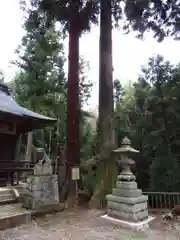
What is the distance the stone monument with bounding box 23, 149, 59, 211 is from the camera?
6.54 meters

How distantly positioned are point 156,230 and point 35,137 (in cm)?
Answer: 1461

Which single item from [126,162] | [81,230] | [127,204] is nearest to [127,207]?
[127,204]

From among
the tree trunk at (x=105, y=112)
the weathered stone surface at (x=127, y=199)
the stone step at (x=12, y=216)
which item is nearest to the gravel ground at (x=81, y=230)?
the stone step at (x=12, y=216)

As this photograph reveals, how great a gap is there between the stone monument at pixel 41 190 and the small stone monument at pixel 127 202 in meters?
1.98

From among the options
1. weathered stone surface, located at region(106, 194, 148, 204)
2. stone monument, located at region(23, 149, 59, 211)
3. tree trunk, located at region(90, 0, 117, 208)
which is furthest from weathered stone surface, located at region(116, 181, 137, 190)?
stone monument, located at region(23, 149, 59, 211)

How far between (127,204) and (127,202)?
0.08 metres

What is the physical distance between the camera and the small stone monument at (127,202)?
5520 mm

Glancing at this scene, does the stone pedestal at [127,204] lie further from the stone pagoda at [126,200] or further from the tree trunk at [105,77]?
the tree trunk at [105,77]

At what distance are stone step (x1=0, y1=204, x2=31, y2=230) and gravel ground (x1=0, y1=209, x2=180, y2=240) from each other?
0.20 meters

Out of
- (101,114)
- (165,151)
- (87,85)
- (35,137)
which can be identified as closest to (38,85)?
(87,85)

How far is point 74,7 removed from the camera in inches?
368

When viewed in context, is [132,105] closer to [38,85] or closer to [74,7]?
[38,85]

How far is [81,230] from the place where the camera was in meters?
5.12

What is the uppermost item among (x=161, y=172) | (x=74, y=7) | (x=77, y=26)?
(x=74, y=7)
